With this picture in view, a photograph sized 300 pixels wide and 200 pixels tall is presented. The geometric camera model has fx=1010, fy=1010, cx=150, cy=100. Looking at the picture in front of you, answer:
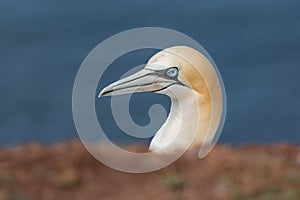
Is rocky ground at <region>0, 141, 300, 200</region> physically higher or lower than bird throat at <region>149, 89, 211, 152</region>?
lower

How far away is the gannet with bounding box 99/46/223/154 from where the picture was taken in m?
7.41

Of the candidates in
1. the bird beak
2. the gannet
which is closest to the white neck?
the gannet

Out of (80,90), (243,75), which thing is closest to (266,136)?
(243,75)

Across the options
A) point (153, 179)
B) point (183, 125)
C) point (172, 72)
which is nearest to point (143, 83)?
point (172, 72)

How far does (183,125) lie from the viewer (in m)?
7.41

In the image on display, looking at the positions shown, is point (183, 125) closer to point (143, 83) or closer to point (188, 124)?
point (188, 124)

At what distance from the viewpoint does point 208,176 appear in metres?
6.95

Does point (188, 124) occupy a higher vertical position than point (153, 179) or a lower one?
higher

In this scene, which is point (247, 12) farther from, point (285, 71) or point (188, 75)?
point (188, 75)

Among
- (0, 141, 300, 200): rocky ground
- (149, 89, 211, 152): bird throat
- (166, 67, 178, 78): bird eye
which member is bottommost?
(0, 141, 300, 200): rocky ground

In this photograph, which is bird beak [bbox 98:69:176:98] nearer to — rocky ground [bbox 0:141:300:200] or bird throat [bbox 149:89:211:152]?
bird throat [bbox 149:89:211:152]

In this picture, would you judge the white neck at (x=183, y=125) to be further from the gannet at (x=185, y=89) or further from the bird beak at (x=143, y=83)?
the bird beak at (x=143, y=83)

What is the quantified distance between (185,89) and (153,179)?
82cm

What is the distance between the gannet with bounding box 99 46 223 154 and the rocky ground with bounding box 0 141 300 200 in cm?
25
